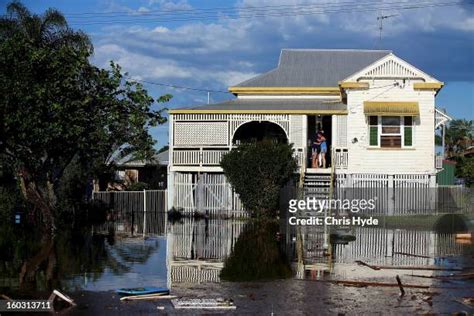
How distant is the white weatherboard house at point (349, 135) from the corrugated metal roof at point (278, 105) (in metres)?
0.06

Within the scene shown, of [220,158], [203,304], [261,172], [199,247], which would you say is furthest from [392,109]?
[203,304]

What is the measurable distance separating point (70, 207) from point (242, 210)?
7.57 m

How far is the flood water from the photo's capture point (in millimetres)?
13086

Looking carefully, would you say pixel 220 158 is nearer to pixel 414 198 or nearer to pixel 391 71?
pixel 391 71

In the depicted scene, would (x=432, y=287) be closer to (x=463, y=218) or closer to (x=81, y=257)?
(x=81, y=257)

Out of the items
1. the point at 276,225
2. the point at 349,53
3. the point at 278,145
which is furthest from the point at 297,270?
the point at 349,53

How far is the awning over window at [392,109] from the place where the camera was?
33.6 meters

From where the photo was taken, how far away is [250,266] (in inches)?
719

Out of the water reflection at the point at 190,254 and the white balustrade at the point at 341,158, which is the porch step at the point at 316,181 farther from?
the water reflection at the point at 190,254

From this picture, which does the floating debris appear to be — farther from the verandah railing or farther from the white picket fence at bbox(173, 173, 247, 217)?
the verandah railing

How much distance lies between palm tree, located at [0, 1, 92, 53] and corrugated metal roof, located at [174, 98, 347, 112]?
21.0 feet

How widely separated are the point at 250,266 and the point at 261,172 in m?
14.1

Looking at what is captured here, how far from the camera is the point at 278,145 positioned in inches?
1296

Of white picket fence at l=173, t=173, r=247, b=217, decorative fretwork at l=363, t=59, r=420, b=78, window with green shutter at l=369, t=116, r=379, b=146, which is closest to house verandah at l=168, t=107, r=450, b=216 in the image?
white picket fence at l=173, t=173, r=247, b=217
